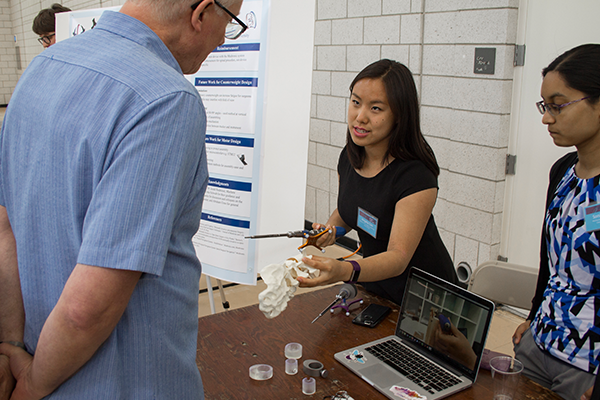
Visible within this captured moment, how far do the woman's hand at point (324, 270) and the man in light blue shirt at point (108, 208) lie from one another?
428mm

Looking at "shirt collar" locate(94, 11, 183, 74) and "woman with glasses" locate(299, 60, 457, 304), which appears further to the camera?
"woman with glasses" locate(299, 60, 457, 304)

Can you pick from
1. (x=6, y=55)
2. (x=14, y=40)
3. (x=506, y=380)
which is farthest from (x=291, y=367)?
(x=6, y=55)

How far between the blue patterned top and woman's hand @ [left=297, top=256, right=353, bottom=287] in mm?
646

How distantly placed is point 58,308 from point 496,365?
963 millimetres

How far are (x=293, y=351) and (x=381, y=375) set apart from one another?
0.25 metres

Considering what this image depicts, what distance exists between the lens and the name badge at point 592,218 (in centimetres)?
126

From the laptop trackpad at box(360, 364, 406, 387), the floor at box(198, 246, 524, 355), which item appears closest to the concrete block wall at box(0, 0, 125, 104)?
the floor at box(198, 246, 524, 355)

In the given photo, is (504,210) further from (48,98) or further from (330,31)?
(48,98)

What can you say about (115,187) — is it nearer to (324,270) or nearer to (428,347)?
(324,270)

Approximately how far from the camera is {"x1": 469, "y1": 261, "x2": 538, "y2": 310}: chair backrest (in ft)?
5.57

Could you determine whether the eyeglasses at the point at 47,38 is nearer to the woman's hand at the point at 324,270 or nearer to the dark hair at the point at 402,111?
the dark hair at the point at 402,111

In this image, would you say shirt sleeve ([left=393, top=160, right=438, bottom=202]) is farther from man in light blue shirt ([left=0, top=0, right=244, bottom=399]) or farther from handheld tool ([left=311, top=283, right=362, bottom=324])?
man in light blue shirt ([left=0, top=0, right=244, bottom=399])

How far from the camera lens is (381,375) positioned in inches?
45.9

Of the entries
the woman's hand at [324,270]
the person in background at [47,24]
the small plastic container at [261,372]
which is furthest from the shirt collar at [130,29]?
the person in background at [47,24]
